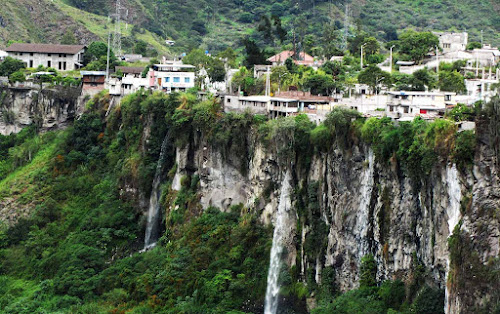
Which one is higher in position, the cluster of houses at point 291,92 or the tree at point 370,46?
the tree at point 370,46

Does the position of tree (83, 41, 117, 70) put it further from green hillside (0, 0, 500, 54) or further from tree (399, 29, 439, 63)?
tree (399, 29, 439, 63)

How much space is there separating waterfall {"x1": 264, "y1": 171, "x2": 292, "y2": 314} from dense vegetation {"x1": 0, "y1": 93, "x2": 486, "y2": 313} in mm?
562

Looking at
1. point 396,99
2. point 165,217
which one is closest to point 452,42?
point 396,99

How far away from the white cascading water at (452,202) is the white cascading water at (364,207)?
7157mm

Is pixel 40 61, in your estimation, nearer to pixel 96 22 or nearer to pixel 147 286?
pixel 96 22

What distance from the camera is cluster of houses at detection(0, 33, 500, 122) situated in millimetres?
57750

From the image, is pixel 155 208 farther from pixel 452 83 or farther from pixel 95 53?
pixel 95 53

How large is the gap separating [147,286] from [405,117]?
1886cm

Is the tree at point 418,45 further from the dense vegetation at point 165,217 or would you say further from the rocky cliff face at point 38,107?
the rocky cliff face at point 38,107

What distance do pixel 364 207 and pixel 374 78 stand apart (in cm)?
1898

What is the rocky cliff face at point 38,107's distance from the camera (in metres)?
83.3

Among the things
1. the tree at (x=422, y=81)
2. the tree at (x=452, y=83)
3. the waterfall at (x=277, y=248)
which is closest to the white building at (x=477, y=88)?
the tree at (x=452, y=83)

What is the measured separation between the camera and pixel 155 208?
70062 millimetres

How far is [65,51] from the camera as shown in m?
92.7
